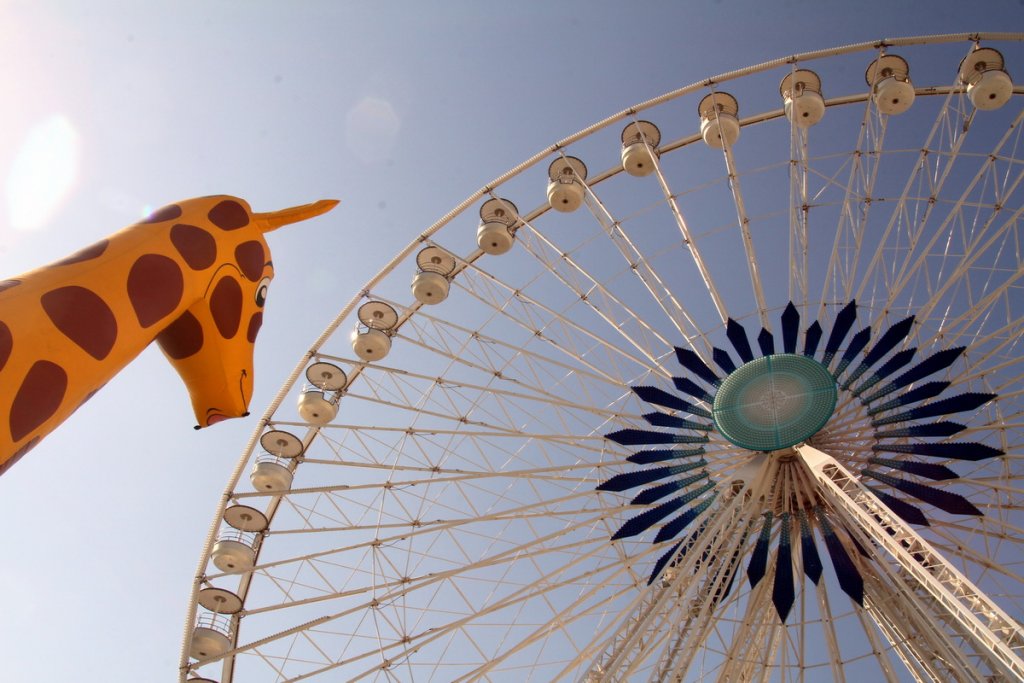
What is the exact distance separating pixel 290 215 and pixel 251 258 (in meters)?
1.43

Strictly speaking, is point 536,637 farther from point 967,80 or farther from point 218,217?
point 967,80

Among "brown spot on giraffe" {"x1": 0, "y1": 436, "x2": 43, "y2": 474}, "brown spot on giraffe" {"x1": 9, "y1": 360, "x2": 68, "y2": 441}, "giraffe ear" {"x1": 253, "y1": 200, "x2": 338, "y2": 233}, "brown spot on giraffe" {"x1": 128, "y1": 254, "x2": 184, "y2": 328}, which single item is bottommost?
"brown spot on giraffe" {"x1": 0, "y1": 436, "x2": 43, "y2": 474}

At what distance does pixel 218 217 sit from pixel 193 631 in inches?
372

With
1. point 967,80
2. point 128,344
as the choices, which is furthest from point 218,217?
point 967,80

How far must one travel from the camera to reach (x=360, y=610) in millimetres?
15172

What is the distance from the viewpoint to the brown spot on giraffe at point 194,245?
9234 millimetres

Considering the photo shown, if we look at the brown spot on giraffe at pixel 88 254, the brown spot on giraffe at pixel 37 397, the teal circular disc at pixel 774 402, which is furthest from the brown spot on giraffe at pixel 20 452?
the teal circular disc at pixel 774 402

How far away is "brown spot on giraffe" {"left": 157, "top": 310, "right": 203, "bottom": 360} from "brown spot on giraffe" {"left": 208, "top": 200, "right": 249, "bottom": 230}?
1206 mm

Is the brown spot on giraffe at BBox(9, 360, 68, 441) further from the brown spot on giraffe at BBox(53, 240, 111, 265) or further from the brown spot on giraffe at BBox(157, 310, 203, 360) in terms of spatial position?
the brown spot on giraffe at BBox(157, 310, 203, 360)

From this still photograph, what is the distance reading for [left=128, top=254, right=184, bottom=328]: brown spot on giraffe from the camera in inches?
333

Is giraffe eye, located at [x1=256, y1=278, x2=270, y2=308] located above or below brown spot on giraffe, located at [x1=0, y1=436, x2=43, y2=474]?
above

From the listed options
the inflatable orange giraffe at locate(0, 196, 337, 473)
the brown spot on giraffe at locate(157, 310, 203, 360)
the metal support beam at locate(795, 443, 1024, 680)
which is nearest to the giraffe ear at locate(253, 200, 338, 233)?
the inflatable orange giraffe at locate(0, 196, 337, 473)

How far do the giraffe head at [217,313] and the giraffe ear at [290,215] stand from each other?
549 mm

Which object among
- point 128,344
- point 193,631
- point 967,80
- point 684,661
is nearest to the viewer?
point 128,344
